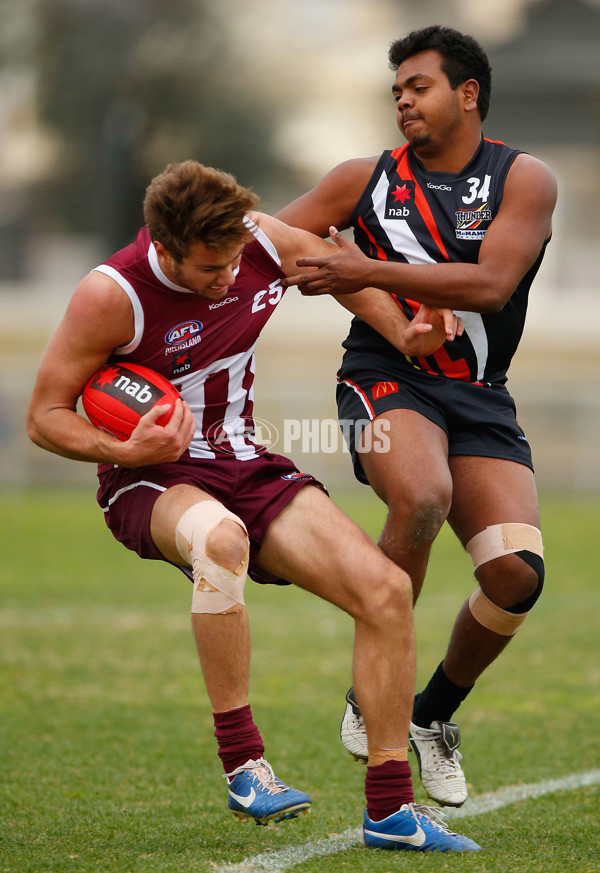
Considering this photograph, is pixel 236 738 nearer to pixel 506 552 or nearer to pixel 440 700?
pixel 440 700

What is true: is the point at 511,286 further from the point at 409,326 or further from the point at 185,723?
the point at 185,723

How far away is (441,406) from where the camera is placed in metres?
4.61

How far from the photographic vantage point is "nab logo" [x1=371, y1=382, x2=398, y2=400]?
459 centimetres

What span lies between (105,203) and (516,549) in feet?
87.3

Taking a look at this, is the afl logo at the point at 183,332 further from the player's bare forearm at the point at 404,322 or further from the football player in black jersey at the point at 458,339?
the player's bare forearm at the point at 404,322

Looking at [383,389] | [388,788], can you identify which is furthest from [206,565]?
[383,389]

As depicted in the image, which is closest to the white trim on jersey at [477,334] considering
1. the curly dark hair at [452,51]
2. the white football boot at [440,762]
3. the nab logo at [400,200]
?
the nab logo at [400,200]

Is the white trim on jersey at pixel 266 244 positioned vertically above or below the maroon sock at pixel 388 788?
above

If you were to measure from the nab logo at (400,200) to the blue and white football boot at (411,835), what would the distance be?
7.29 feet

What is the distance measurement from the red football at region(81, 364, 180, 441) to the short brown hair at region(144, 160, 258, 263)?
1.49ft

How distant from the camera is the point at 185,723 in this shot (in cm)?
659

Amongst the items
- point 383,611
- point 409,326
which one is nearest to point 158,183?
point 409,326

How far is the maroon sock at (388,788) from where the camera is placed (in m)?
4.00

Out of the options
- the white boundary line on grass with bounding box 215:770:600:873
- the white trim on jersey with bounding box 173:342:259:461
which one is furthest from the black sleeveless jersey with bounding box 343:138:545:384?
the white boundary line on grass with bounding box 215:770:600:873
